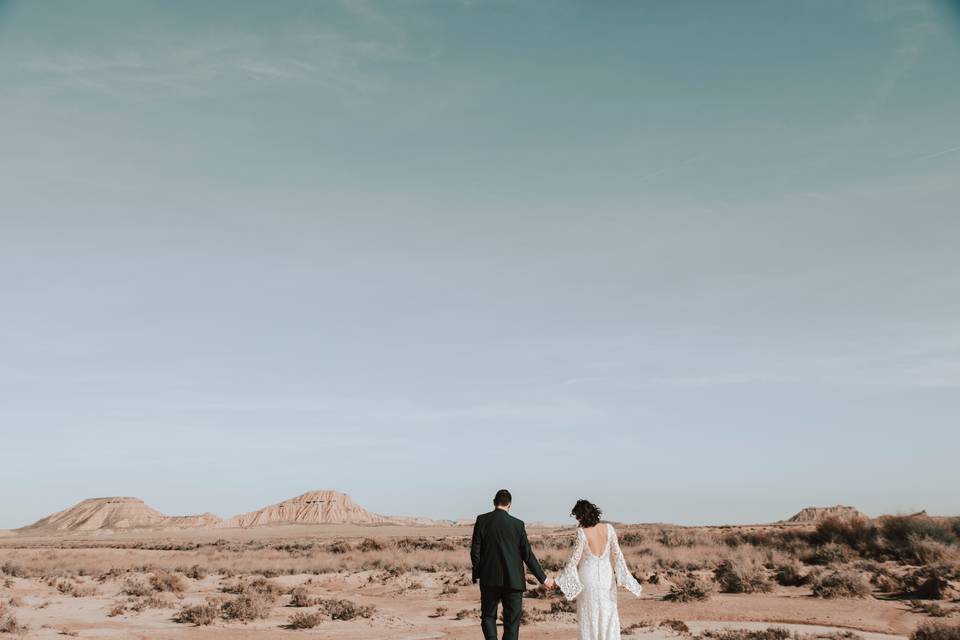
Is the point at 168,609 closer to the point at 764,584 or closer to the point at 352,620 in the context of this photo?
the point at 352,620

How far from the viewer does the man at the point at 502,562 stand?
9.09 m

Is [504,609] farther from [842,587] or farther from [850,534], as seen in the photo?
[850,534]

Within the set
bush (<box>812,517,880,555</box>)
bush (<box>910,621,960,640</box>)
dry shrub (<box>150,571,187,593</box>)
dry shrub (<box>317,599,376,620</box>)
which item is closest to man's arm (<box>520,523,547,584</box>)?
bush (<box>910,621,960,640</box>)

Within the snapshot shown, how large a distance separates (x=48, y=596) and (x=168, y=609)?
7042 millimetres

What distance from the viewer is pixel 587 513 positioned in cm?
963

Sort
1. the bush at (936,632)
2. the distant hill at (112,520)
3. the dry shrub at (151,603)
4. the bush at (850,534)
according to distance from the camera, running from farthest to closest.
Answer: the distant hill at (112,520) → the bush at (850,534) → the dry shrub at (151,603) → the bush at (936,632)

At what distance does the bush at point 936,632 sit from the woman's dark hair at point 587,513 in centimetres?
762

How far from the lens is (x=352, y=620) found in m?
18.3

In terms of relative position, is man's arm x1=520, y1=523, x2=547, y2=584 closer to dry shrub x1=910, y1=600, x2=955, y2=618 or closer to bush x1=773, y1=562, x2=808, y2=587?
dry shrub x1=910, y1=600, x2=955, y2=618

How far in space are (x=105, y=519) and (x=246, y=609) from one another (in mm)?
195620

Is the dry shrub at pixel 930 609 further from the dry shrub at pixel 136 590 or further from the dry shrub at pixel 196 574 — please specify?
the dry shrub at pixel 196 574

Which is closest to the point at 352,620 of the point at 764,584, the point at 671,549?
the point at 764,584

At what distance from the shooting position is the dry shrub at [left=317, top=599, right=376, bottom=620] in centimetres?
1852

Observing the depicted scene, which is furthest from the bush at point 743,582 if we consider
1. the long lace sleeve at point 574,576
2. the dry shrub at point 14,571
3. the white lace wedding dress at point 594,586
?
the dry shrub at point 14,571
